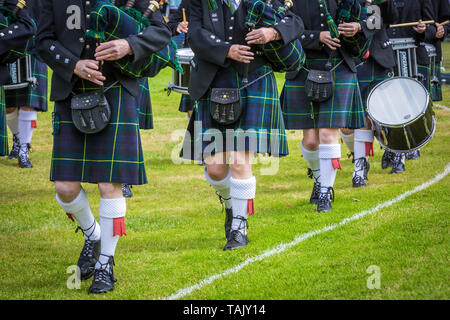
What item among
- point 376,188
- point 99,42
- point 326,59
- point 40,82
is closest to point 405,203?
point 376,188

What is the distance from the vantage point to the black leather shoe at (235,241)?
4.69m

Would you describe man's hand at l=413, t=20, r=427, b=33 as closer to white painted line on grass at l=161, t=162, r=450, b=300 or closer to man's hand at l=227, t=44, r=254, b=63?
white painted line on grass at l=161, t=162, r=450, b=300

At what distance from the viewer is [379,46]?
6.94 metres

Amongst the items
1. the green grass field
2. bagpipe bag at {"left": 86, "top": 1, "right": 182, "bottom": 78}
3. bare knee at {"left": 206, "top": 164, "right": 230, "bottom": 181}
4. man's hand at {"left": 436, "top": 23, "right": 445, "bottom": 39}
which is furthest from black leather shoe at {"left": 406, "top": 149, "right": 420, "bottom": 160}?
bagpipe bag at {"left": 86, "top": 1, "right": 182, "bottom": 78}

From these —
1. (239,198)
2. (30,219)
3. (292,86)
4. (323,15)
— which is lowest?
(30,219)

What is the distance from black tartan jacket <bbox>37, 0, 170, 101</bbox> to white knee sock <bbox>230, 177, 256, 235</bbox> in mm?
979

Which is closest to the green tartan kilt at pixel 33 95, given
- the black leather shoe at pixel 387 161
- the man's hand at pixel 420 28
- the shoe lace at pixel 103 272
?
the black leather shoe at pixel 387 161

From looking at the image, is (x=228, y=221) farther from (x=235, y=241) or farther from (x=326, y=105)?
(x=326, y=105)

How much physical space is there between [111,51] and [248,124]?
1.15 meters

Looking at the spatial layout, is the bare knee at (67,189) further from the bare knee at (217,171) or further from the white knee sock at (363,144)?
the white knee sock at (363,144)

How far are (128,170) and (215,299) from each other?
82 cm

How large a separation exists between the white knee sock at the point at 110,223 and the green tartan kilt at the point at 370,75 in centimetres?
363

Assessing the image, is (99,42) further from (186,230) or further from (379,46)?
(379,46)

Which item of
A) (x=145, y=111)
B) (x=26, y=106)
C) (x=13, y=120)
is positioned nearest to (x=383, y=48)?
(x=145, y=111)
